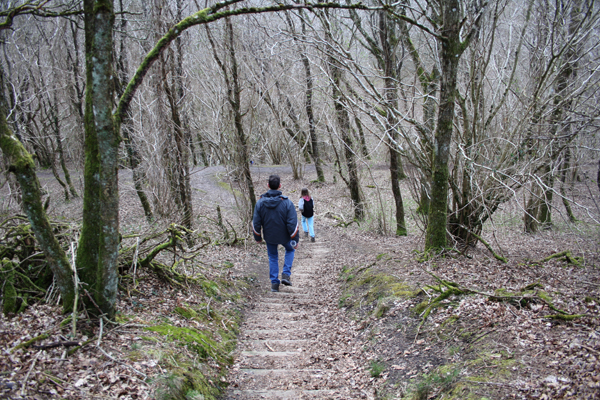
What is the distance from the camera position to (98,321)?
155 inches

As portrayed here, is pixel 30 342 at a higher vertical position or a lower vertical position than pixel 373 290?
higher

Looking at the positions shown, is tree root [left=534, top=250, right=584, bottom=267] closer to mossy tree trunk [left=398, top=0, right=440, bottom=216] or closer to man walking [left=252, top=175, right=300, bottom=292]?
mossy tree trunk [left=398, top=0, right=440, bottom=216]

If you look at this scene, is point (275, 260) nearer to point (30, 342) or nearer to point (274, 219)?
point (274, 219)

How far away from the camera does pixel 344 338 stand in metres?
5.45

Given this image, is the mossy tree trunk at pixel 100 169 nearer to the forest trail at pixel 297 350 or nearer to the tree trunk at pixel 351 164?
the forest trail at pixel 297 350

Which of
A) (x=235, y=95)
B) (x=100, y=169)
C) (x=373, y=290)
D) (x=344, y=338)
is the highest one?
(x=235, y=95)

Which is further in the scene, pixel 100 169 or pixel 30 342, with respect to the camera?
pixel 100 169

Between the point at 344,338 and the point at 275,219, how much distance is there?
2671mm

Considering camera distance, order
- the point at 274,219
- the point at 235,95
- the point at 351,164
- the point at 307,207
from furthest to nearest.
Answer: the point at 351,164 → the point at 307,207 → the point at 235,95 → the point at 274,219

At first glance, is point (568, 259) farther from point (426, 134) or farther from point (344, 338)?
point (344, 338)

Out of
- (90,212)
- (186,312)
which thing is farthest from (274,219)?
(90,212)

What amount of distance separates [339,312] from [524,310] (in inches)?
121

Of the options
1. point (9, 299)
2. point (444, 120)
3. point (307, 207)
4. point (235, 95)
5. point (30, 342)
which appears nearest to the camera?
point (30, 342)

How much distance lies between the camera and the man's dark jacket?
724 cm
